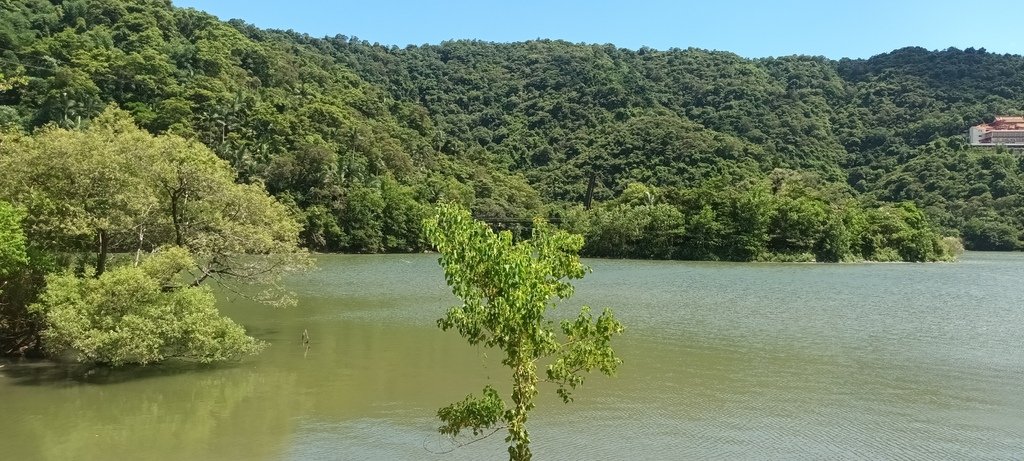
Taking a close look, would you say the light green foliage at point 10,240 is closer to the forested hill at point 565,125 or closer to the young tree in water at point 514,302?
the forested hill at point 565,125

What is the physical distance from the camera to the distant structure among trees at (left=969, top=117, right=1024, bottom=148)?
414 feet

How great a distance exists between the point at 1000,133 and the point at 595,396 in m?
137

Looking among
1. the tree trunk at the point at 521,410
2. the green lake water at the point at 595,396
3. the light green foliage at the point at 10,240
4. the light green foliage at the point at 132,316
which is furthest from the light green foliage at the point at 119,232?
the tree trunk at the point at 521,410

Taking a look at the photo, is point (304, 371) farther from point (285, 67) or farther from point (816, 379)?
point (285, 67)

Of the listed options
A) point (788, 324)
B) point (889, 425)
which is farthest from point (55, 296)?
point (788, 324)

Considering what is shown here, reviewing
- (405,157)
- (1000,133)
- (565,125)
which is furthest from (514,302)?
(1000,133)

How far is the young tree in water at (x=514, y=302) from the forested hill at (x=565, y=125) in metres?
10.8

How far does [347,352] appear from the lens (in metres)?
21.8

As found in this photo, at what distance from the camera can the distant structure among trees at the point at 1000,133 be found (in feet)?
414

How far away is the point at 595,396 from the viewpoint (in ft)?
56.4

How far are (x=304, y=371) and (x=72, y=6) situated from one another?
8565 centimetres

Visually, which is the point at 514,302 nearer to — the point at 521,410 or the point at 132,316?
the point at 521,410

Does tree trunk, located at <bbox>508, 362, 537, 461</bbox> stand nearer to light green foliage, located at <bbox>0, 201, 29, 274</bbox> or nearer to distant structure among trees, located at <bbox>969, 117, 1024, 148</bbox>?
light green foliage, located at <bbox>0, 201, 29, 274</bbox>

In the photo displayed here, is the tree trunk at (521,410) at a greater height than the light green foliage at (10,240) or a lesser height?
lesser
